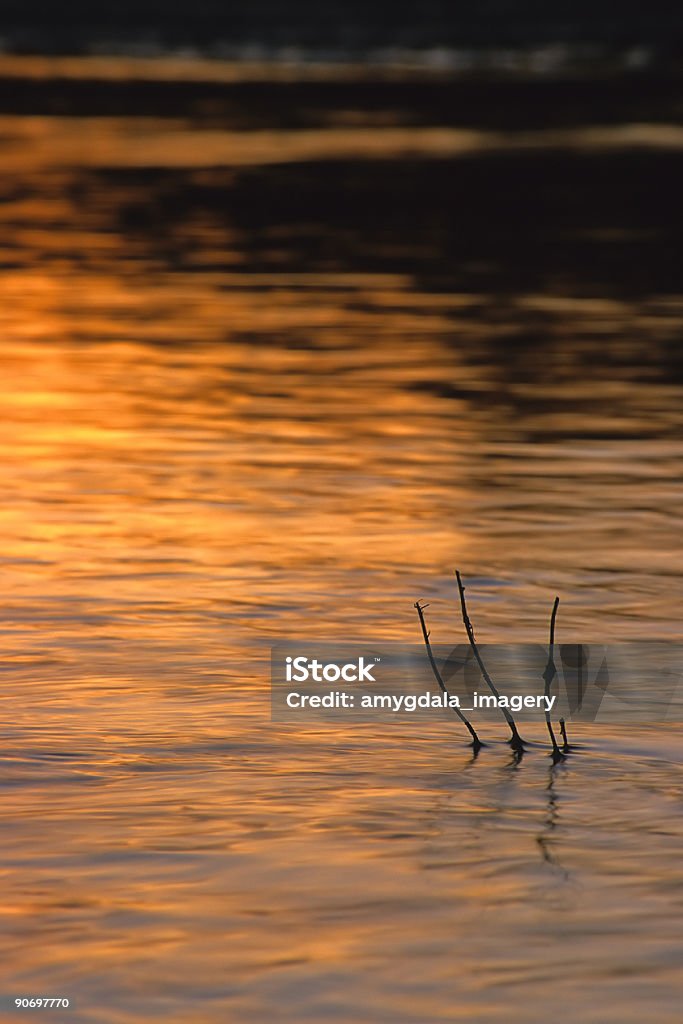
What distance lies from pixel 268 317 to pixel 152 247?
13.9 ft

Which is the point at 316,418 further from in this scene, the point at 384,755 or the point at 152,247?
the point at 152,247

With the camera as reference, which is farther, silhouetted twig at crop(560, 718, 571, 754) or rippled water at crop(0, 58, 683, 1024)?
silhouetted twig at crop(560, 718, 571, 754)

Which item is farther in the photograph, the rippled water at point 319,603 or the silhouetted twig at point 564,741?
the silhouetted twig at point 564,741

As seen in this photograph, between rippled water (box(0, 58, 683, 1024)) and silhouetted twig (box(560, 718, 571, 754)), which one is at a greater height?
silhouetted twig (box(560, 718, 571, 754))

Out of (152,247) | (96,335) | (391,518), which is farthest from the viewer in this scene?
(152,247)

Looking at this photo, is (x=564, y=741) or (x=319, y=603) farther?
(x=319, y=603)

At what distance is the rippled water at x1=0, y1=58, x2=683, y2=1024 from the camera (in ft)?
14.0

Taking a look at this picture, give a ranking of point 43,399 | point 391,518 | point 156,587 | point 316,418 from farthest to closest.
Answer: point 43,399
point 316,418
point 391,518
point 156,587

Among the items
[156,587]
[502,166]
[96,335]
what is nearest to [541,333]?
[96,335]

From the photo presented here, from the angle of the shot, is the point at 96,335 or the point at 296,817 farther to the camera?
the point at 96,335

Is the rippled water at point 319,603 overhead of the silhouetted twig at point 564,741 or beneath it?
beneath

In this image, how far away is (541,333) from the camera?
1378 cm

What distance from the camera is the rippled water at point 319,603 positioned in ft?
14.0

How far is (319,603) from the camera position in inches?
274
